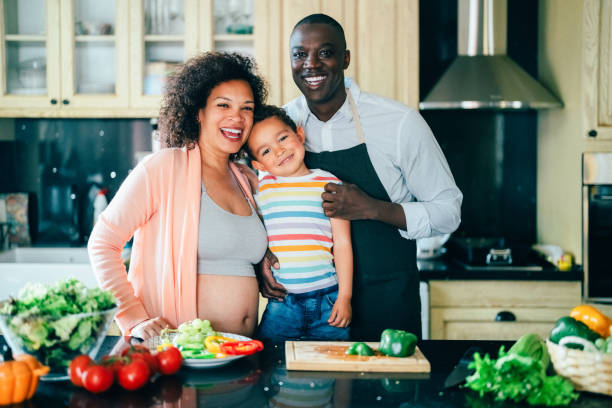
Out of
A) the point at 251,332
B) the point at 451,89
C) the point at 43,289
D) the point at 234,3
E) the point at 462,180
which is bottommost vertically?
the point at 251,332

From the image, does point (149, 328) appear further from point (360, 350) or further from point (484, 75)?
point (484, 75)

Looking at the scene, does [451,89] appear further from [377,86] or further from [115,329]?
[115,329]

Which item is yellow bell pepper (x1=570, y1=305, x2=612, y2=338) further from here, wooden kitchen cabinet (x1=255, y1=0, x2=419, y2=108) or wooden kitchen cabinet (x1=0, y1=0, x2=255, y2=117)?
wooden kitchen cabinet (x1=0, y1=0, x2=255, y2=117)

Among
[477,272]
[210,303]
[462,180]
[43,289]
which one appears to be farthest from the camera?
[462,180]

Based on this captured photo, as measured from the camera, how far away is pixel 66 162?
11.3 feet

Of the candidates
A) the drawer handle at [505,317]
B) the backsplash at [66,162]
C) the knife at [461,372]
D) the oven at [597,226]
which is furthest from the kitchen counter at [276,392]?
the backsplash at [66,162]

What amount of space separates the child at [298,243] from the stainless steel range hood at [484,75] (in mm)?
1276

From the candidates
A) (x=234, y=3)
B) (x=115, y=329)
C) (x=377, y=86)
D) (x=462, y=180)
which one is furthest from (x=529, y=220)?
(x=115, y=329)

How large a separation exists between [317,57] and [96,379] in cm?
117

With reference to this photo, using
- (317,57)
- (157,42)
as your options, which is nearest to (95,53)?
(157,42)

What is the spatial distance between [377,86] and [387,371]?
188cm

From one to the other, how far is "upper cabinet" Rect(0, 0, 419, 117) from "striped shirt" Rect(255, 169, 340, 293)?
1.17 m

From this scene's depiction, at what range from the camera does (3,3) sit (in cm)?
312

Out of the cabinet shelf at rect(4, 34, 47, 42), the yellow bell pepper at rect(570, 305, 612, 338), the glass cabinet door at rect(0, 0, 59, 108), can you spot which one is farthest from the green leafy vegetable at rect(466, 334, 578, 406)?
the cabinet shelf at rect(4, 34, 47, 42)
